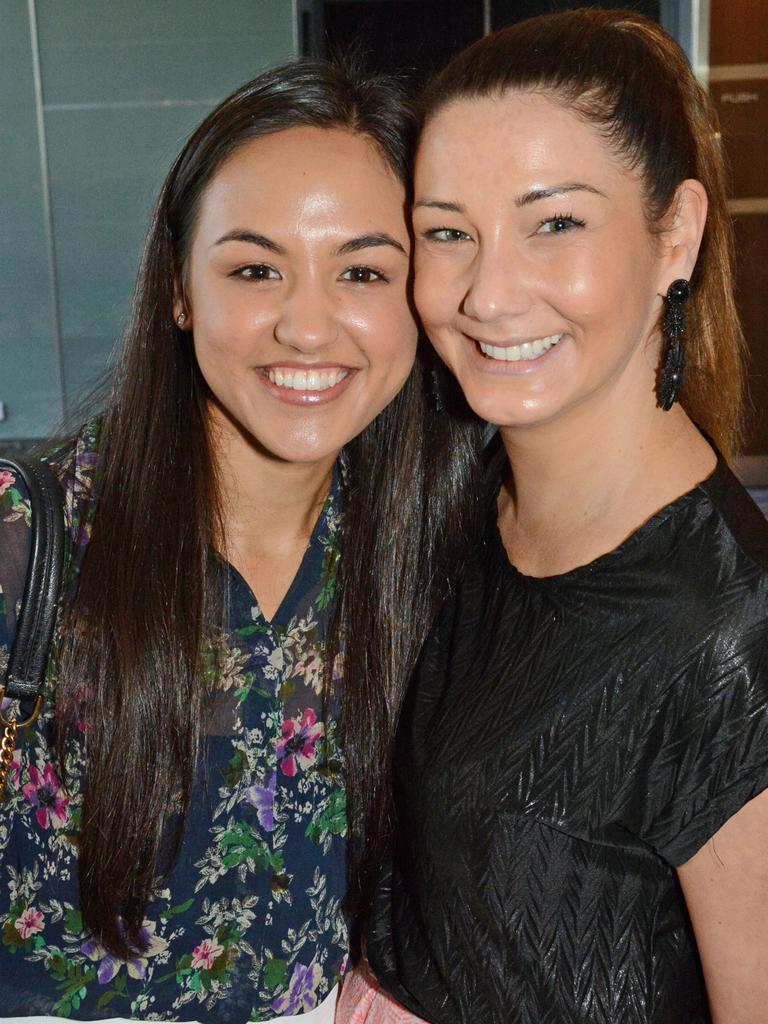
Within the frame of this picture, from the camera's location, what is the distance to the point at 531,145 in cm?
148

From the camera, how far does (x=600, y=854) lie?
148 cm

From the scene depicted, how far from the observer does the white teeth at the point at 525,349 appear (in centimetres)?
155

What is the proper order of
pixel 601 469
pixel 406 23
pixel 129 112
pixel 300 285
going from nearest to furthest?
1. pixel 601 469
2. pixel 300 285
3. pixel 406 23
4. pixel 129 112

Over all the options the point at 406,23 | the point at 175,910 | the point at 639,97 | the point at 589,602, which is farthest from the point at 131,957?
the point at 406,23

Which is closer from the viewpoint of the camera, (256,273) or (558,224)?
(558,224)

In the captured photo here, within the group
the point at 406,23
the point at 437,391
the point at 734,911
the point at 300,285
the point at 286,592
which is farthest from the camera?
the point at 406,23

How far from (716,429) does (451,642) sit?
0.51 metres

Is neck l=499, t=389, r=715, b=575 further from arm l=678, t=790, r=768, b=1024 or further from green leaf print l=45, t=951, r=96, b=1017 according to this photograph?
green leaf print l=45, t=951, r=96, b=1017

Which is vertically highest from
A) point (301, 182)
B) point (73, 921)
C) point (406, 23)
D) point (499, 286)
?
point (406, 23)

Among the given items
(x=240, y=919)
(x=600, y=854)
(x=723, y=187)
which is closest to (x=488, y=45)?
(x=723, y=187)

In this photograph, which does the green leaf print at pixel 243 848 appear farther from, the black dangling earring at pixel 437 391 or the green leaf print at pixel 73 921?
the black dangling earring at pixel 437 391

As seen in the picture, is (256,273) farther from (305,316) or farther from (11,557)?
(11,557)

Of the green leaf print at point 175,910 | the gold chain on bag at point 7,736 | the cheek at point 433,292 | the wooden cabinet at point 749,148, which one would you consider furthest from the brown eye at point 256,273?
the wooden cabinet at point 749,148

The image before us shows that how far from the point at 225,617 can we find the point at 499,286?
644 mm
